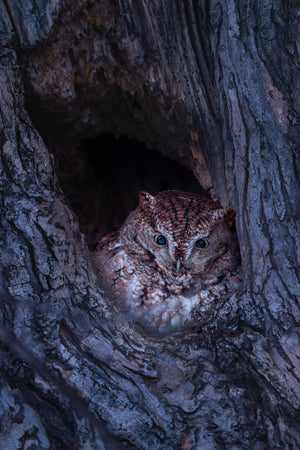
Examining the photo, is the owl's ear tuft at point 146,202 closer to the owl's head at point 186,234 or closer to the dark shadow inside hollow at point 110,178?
the owl's head at point 186,234

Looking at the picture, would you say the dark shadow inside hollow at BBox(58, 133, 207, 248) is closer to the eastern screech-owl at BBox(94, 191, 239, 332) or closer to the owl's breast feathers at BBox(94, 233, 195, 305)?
the eastern screech-owl at BBox(94, 191, 239, 332)

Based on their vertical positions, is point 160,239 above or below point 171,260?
above

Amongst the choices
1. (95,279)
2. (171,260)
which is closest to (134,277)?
(171,260)

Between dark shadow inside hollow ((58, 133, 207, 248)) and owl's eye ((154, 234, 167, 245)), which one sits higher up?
dark shadow inside hollow ((58, 133, 207, 248))

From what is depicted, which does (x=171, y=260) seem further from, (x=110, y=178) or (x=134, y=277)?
(x=110, y=178)

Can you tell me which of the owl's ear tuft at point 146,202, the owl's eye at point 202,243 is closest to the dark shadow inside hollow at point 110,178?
the owl's ear tuft at point 146,202

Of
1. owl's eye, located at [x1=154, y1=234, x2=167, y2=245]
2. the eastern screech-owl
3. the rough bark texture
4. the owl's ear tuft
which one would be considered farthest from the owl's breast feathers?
the rough bark texture
